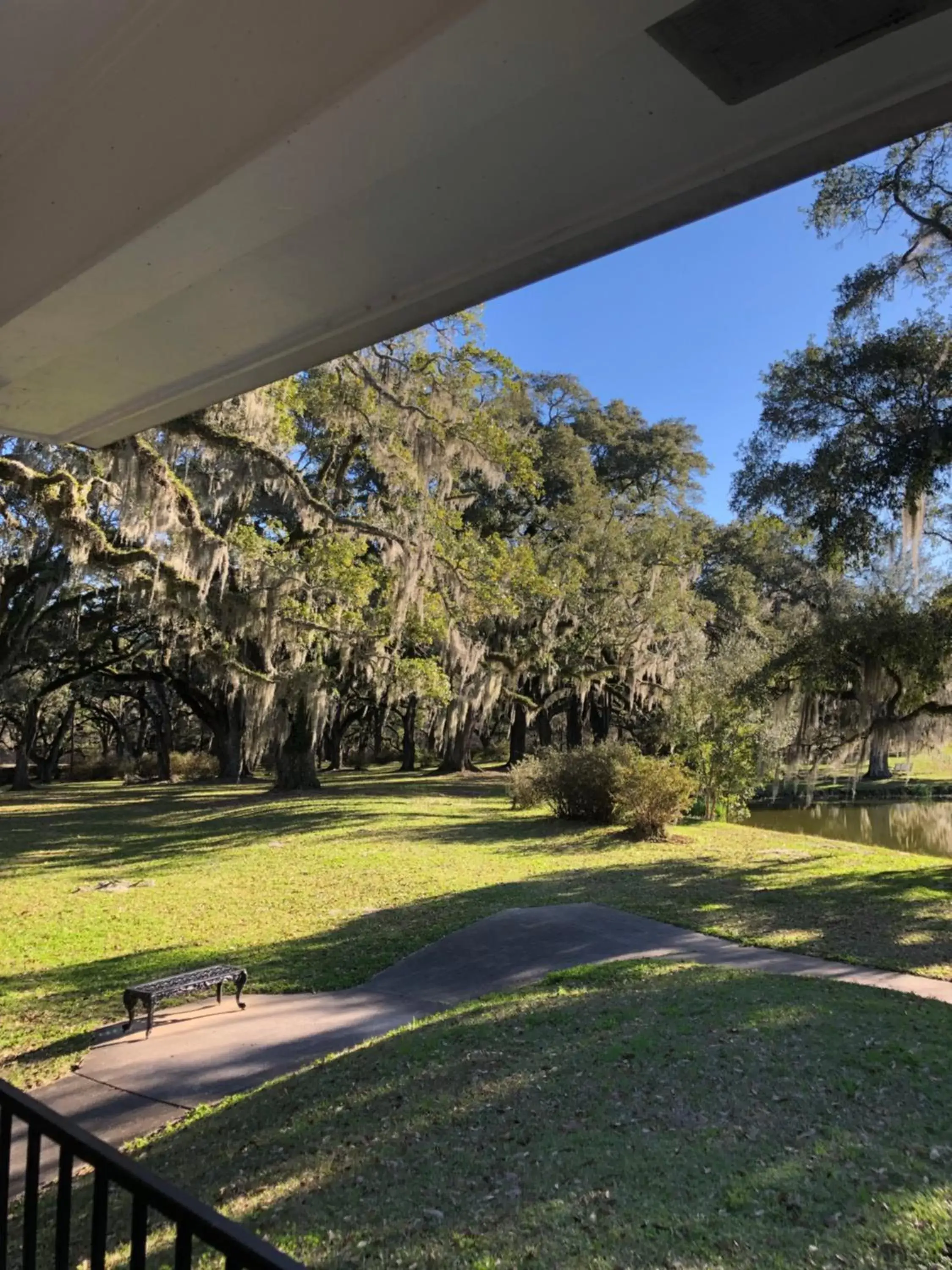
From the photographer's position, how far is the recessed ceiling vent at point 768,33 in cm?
125

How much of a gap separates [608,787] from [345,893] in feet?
19.6

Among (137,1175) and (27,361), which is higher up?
(27,361)

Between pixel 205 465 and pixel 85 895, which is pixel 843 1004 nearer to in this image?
pixel 85 895

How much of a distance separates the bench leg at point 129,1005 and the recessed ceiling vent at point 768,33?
5.39 meters

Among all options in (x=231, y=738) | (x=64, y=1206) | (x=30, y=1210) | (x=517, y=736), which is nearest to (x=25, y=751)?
(x=231, y=738)

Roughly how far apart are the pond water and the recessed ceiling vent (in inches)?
595

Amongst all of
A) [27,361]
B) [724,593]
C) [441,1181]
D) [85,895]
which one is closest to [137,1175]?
[441,1181]

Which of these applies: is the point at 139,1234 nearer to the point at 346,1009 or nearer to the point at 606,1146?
the point at 606,1146

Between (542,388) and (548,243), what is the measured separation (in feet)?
89.4

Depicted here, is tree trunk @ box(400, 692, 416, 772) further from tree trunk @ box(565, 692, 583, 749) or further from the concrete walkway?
the concrete walkway

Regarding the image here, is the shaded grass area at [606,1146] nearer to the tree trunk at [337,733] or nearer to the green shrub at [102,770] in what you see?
the tree trunk at [337,733]

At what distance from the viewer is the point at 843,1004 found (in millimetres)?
4805

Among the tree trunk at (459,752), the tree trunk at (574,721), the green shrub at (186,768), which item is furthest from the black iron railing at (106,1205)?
the green shrub at (186,768)

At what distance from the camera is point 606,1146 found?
301 centimetres
